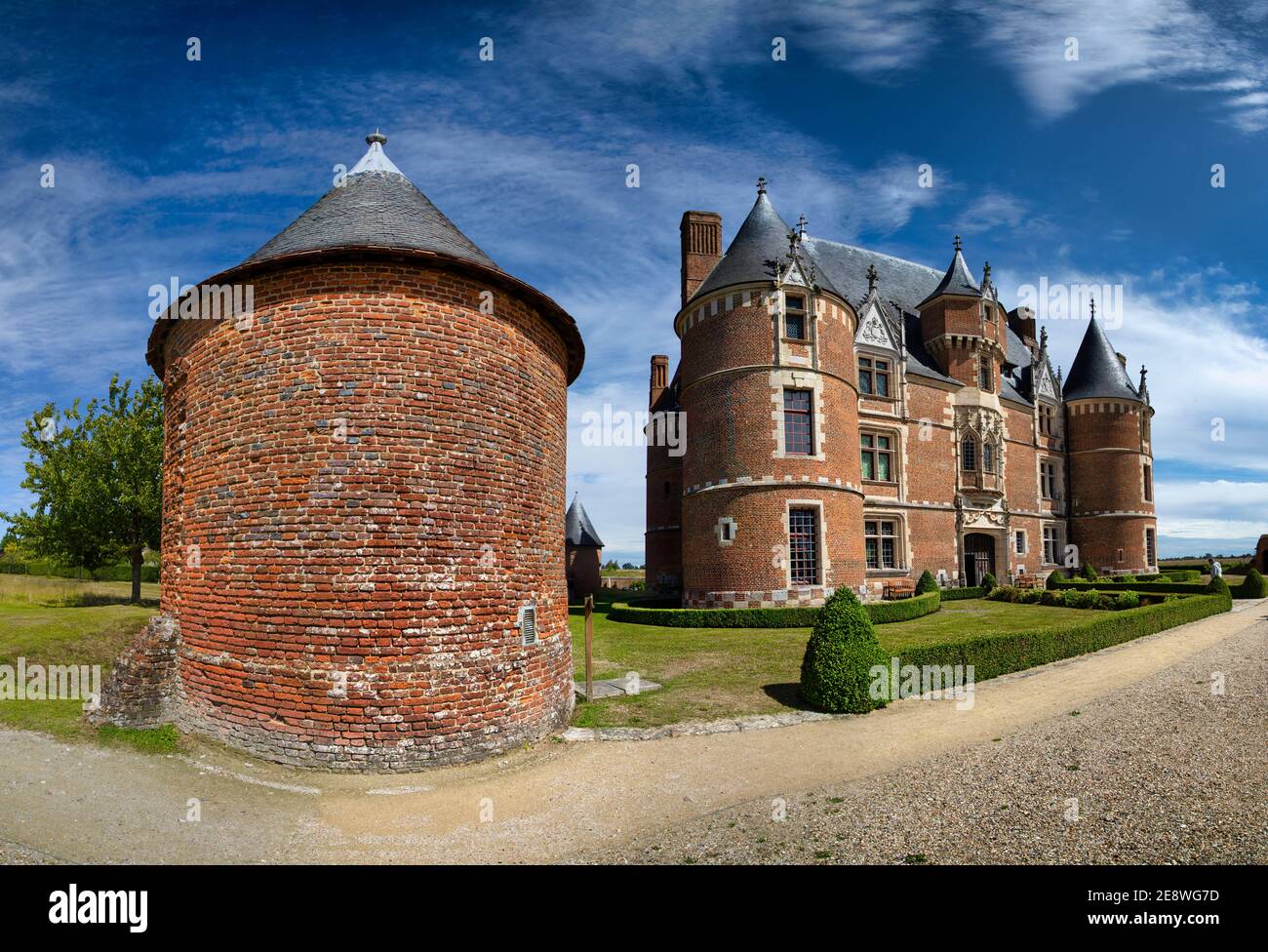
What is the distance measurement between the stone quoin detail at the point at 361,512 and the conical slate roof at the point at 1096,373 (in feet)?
130

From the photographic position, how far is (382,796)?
7.06 m

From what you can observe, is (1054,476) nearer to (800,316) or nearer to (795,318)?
(800,316)

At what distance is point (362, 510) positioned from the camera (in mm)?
7984

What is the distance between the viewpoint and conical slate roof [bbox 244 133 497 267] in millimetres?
8672

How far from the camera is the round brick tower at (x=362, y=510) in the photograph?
7.84m

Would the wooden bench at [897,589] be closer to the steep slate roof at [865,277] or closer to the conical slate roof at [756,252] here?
the steep slate roof at [865,277]

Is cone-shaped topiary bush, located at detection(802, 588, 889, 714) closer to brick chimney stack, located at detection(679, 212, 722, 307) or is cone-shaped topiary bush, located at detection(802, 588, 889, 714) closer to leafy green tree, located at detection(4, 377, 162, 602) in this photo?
brick chimney stack, located at detection(679, 212, 722, 307)

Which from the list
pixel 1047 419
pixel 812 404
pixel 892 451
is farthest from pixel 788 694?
pixel 1047 419

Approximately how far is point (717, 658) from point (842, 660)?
4.61 m

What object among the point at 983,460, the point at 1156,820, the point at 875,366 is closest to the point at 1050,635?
the point at 1156,820

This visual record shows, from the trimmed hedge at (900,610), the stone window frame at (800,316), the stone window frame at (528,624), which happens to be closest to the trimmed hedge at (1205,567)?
the trimmed hedge at (900,610)

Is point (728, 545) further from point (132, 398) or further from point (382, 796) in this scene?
point (132, 398)

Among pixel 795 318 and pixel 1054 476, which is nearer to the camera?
pixel 795 318
